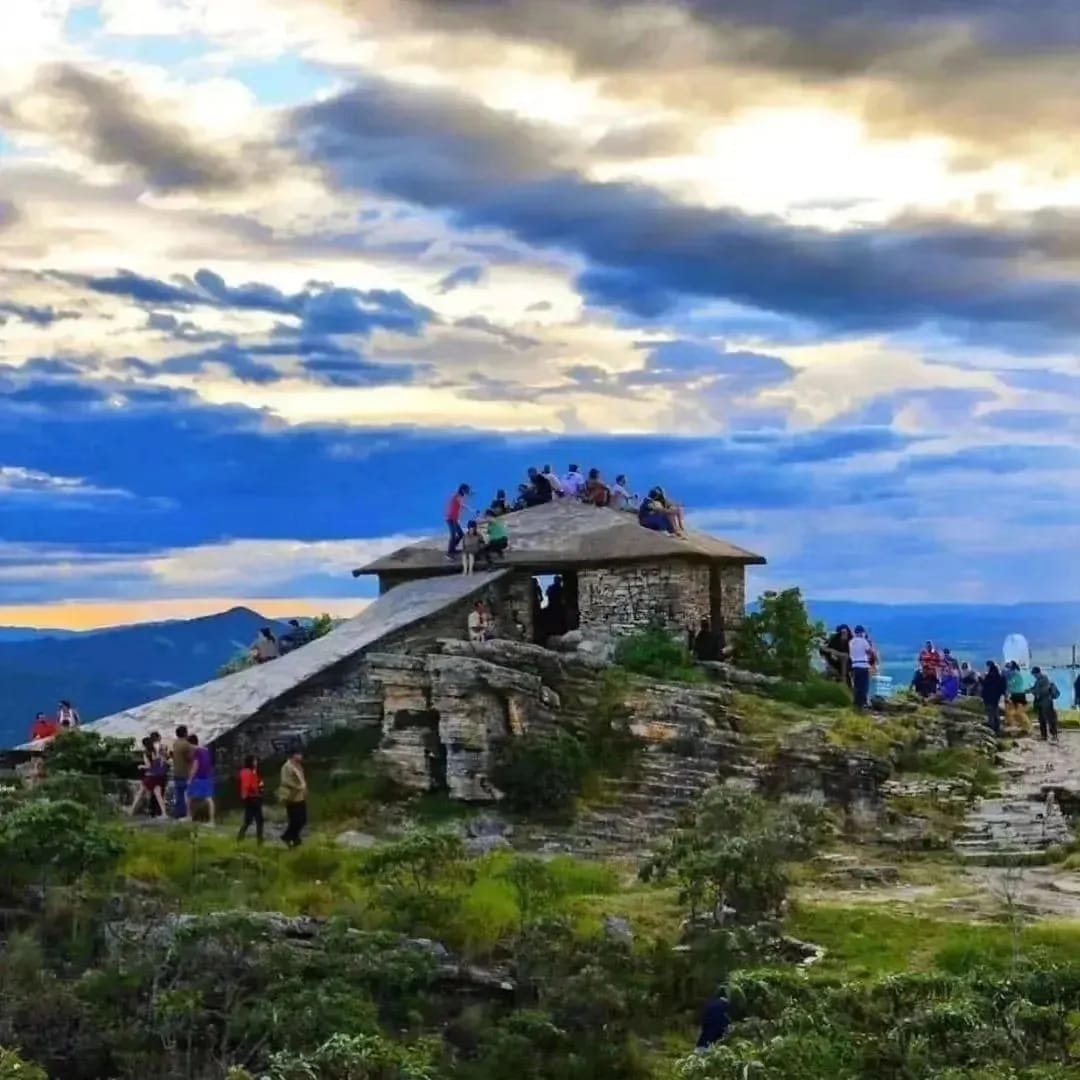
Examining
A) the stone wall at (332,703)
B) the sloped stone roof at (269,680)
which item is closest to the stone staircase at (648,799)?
the stone wall at (332,703)

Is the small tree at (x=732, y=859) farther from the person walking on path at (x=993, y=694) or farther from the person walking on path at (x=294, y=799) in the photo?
the person walking on path at (x=993, y=694)

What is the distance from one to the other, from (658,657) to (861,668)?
4.86m

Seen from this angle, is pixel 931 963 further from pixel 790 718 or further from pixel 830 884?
pixel 790 718

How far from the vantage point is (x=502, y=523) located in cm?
3200

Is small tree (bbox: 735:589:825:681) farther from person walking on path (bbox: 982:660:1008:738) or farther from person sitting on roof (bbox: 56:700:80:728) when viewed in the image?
person sitting on roof (bbox: 56:700:80:728)

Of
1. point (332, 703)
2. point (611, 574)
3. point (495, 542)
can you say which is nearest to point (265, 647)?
point (495, 542)

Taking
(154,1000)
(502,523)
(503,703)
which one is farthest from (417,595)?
(154,1000)

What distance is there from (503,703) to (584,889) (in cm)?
496

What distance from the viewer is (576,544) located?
99.6ft

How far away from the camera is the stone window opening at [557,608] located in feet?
102

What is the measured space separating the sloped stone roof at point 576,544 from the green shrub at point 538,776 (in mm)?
5492

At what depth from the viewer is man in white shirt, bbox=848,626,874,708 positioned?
102 ft

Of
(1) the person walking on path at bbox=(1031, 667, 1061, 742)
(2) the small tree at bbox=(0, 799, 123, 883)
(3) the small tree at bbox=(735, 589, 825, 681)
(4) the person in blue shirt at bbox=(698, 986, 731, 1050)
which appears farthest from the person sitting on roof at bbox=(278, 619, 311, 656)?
(4) the person in blue shirt at bbox=(698, 986, 731, 1050)

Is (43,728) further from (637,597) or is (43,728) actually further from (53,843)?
(637,597)
